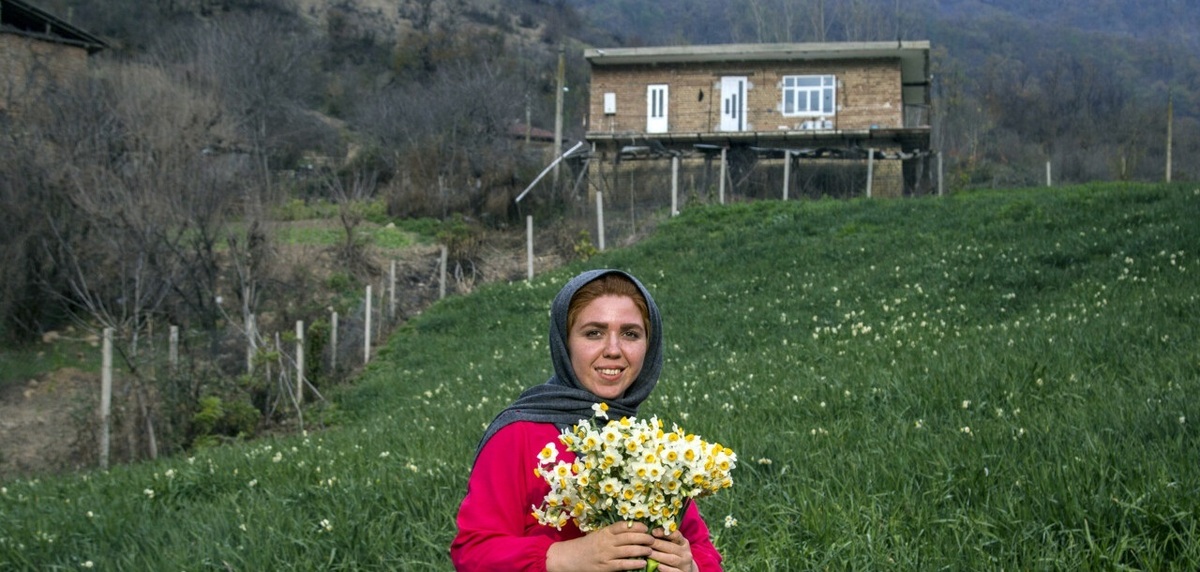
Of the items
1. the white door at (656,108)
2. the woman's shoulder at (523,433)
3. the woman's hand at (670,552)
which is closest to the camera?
the woman's hand at (670,552)

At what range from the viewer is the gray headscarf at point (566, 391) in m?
3.15

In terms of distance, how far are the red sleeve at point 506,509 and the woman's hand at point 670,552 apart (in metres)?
0.31

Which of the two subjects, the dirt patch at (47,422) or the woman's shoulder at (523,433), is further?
the dirt patch at (47,422)

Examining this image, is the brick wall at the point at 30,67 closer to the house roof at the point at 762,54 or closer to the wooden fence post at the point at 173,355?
the wooden fence post at the point at 173,355

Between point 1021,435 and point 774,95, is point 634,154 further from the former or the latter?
→ point 1021,435

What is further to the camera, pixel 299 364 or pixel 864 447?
pixel 299 364

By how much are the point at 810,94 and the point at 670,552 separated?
36160mm

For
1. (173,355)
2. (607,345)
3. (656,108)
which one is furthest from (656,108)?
(607,345)

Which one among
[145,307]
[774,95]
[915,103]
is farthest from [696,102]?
[145,307]

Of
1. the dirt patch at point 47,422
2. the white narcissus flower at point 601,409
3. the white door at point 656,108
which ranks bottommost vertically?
the dirt patch at point 47,422

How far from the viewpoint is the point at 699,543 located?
10.7 ft

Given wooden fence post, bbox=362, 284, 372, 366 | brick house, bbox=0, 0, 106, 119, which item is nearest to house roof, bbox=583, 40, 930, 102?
brick house, bbox=0, 0, 106, 119

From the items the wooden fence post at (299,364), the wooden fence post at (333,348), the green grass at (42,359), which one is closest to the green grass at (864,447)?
the wooden fence post at (299,364)

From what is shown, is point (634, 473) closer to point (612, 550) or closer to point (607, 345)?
point (612, 550)
